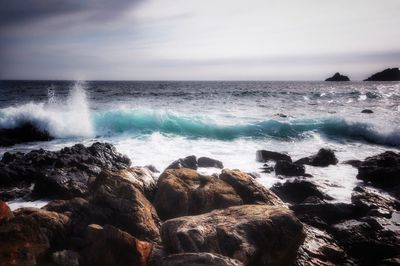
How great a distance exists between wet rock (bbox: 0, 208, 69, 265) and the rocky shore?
1cm

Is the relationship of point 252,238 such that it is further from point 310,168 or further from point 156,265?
point 310,168

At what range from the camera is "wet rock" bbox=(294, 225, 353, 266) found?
4.17 metres

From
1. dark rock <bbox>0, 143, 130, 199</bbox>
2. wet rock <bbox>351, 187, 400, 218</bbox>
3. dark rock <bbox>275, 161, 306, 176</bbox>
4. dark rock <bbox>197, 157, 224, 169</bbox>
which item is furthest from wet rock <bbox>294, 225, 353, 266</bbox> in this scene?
dark rock <bbox>197, 157, 224, 169</bbox>

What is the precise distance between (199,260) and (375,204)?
4951mm

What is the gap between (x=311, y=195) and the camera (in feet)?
22.1

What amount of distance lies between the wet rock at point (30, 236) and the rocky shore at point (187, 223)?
0.01m

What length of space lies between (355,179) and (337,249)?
4.55 m

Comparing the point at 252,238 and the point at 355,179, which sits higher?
the point at 252,238

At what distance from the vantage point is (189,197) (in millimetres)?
4746

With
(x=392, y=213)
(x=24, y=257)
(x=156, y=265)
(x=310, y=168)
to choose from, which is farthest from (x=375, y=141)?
(x=24, y=257)

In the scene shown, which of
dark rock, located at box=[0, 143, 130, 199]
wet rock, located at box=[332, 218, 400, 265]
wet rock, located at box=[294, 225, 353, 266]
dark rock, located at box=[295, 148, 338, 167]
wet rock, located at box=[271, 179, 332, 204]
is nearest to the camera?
wet rock, located at box=[294, 225, 353, 266]

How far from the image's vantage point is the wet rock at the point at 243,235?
337 cm

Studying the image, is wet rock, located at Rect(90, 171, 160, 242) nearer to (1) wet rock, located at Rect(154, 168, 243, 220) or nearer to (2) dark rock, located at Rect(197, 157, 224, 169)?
(1) wet rock, located at Rect(154, 168, 243, 220)

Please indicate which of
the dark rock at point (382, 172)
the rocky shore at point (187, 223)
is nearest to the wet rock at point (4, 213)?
the rocky shore at point (187, 223)
